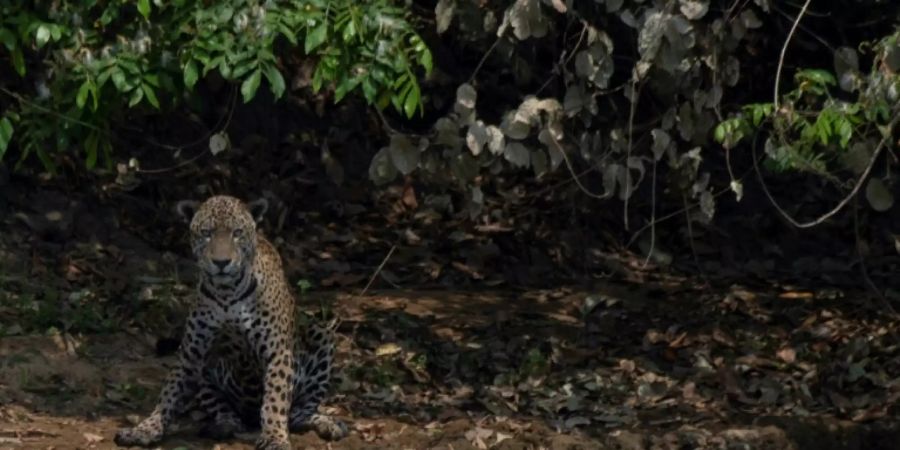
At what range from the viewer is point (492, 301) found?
432 inches

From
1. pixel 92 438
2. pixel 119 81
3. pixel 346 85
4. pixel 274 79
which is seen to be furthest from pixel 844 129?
Result: pixel 92 438

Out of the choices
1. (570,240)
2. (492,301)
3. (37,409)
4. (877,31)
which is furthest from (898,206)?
(37,409)

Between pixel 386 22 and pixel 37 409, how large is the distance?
264 centimetres

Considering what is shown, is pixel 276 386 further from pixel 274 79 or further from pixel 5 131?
pixel 5 131

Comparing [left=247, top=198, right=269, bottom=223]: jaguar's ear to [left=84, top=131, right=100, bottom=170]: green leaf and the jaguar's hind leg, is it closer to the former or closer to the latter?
the jaguar's hind leg

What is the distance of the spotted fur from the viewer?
838 cm

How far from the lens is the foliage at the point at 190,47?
8.27m

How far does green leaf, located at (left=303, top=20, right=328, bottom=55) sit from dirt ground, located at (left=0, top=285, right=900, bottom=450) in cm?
194

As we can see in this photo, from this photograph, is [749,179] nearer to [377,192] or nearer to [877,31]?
[877,31]

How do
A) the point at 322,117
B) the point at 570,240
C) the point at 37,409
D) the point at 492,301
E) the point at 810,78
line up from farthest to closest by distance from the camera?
the point at 322,117
the point at 570,240
the point at 492,301
the point at 37,409
the point at 810,78

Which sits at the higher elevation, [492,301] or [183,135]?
[183,135]

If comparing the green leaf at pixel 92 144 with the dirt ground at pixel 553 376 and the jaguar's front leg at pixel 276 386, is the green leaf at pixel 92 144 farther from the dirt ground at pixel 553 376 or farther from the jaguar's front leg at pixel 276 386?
the jaguar's front leg at pixel 276 386

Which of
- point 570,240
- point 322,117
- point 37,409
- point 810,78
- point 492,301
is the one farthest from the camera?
point 322,117

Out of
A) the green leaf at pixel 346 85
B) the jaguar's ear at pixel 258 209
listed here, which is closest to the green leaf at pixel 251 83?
the green leaf at pixel 346 85
